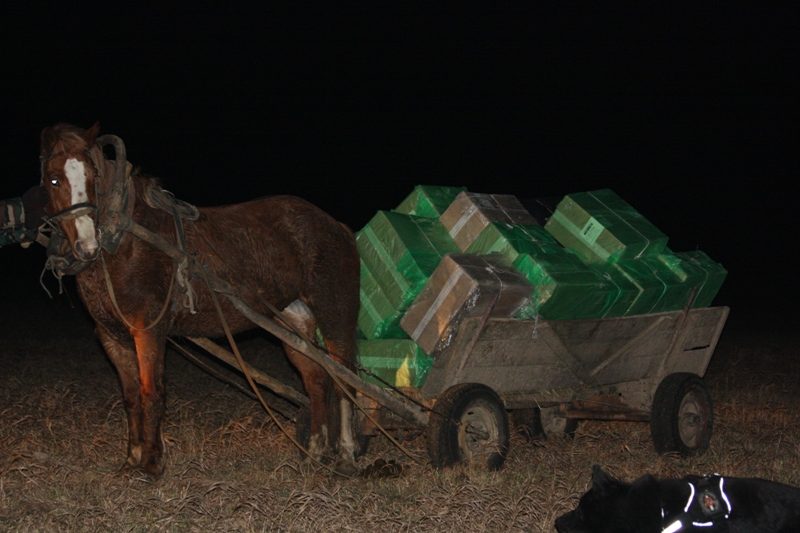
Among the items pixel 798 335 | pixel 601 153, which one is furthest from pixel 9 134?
pixel 798 335

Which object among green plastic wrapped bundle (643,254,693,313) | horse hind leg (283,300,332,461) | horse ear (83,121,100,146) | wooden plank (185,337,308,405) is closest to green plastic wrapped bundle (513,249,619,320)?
green plastic wrapped bundle (643,254,693,313)

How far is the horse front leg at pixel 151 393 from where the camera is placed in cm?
600

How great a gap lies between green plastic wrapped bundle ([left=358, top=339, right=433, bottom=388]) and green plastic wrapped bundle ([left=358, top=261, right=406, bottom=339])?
0.26 ft

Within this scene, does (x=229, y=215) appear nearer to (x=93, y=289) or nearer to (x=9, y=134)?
(x=93, y=289)

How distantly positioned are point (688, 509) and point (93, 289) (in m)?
3.85

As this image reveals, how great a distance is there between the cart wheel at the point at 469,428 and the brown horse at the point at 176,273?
0.82 metres

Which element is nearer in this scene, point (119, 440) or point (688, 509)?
point (688, 509)

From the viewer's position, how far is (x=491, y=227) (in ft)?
21.9

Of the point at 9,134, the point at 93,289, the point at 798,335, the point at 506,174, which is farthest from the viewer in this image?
the point at 9,134

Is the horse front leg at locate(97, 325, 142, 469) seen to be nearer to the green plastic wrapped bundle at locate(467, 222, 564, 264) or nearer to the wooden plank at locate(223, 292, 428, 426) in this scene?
the wooden plank at locate(223, 292, 428, 426)

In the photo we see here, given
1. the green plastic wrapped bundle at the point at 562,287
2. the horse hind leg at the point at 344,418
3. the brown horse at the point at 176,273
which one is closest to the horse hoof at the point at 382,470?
the brown horse at the point at 176,273

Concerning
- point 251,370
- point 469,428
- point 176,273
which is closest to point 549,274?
point 469,428

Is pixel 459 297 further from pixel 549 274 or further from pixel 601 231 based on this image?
pixel 601 231

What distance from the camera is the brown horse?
18.7 ft
